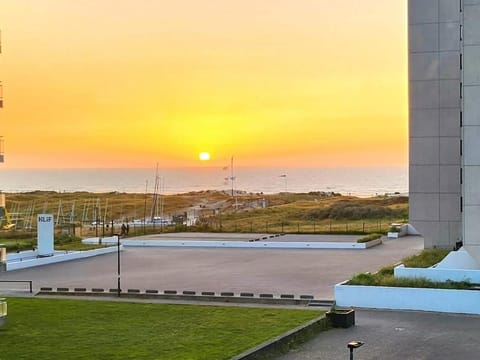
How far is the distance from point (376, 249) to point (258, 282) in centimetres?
1424

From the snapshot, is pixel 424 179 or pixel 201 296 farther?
pixel 424 179

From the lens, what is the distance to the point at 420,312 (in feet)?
70.0

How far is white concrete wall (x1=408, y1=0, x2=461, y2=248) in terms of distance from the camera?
108 feet

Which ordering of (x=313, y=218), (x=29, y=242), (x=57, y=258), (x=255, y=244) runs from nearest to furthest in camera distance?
1. (x=57, y=258)
2. (x=29, y=242)
3. (x=255, y=244)
4. (x=313, y=218)

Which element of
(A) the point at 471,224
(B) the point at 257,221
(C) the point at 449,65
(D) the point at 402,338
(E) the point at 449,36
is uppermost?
(E) the point at 449,36

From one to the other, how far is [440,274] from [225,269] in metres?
11.6

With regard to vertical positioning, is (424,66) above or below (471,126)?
above

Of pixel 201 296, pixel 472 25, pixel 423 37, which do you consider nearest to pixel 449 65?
pixel 423 37

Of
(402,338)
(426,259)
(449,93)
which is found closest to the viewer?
(402,338)

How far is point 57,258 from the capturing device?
1457 inches

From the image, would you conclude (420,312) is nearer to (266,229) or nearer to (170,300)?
(170,300)

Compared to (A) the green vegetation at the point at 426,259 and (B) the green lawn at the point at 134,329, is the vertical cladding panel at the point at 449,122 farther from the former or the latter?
(B) the green lawn at the point at 134,329

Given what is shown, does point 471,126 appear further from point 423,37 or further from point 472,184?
point 423,37

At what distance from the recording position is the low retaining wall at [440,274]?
2309 centimetres
